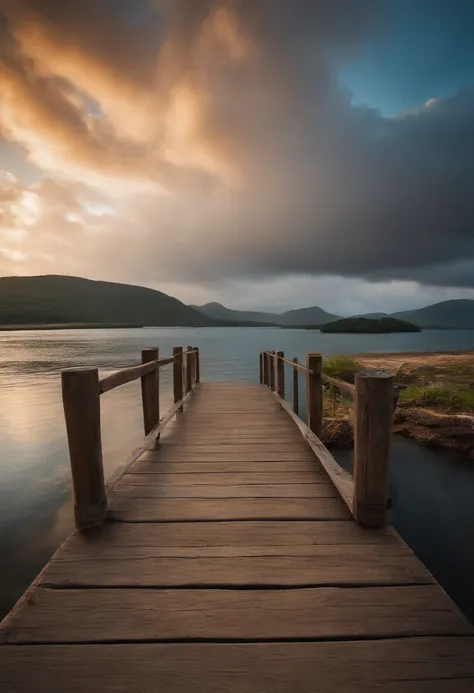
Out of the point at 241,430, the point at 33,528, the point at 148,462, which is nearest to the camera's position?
the point at 148,462

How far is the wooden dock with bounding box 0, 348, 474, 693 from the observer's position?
151cm

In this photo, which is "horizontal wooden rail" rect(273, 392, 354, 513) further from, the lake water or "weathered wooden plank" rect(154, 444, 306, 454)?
the lake water

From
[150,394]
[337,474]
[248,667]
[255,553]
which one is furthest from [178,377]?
[248,667]

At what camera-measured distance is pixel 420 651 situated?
161 centimetres

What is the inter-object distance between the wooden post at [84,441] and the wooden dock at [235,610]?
0.15 metres

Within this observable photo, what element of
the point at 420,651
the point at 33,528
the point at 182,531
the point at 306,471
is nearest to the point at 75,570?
the point at 182,531

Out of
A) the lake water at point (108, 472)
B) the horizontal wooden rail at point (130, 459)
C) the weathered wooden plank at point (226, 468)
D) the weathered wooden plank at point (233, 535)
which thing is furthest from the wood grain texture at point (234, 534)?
the lake water at point (108, 472)

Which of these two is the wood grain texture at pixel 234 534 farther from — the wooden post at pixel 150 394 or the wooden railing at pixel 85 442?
the wooden post at pixel 150 394

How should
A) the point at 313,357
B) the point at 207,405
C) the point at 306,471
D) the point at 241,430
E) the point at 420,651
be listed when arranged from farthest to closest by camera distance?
the point at 207,405
the point at 241,430
the point at 313,357
the point at 306,471
the point at 420,651

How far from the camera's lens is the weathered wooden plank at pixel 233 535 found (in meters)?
2.46

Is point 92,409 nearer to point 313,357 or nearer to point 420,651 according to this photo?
point 420,651

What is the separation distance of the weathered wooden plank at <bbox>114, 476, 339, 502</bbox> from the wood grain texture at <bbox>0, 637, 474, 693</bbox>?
1.58 meters

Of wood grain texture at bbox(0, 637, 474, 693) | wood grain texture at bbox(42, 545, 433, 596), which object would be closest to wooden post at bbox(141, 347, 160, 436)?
wood grain texture at bbox(42, 545, 433, 596)

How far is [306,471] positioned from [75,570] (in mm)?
2436
